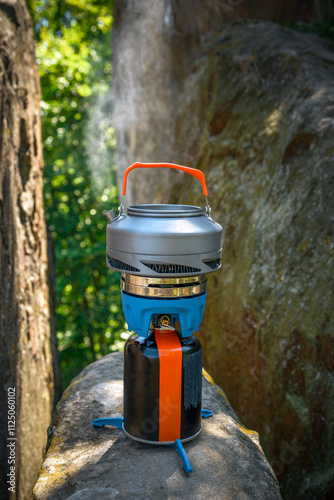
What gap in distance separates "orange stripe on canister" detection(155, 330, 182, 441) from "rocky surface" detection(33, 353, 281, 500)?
0.09 m

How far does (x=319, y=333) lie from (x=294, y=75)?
2285 millimetres

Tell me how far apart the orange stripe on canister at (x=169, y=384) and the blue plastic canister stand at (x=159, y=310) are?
0.07m

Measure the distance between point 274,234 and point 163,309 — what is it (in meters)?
1.53

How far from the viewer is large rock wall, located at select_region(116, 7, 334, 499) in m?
2.45

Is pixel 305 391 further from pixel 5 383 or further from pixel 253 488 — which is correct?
pixel 5 383

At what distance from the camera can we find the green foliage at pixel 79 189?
21.6ft

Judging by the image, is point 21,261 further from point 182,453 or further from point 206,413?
point 182,453

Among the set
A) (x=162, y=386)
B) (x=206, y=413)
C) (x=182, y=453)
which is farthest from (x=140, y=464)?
(x=206, y=413)

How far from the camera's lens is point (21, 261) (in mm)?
3104

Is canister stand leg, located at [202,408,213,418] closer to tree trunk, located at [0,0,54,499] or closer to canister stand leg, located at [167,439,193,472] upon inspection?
canister stand leg, located at [167,439,193,472]

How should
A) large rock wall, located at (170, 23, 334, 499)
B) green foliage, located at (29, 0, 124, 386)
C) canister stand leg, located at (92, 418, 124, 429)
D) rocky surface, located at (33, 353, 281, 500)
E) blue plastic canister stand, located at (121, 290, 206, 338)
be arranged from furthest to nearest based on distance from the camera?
green foliage, located at (29, 0, 124, 386), large rock wall, located at (170, 23, 334, 499), canister stand leg, located at (92, 418, 124, 429), blue plastic canister stand, located at (121, 290, 206, 338), rocky surface, located at (33, 353, 281, 500)

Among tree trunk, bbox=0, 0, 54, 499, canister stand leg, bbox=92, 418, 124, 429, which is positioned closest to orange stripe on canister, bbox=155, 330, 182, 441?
canister stand leg, bbox=92, 418, 124, 429

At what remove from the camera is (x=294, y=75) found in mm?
3607

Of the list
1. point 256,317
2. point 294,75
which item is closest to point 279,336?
point 256,317
